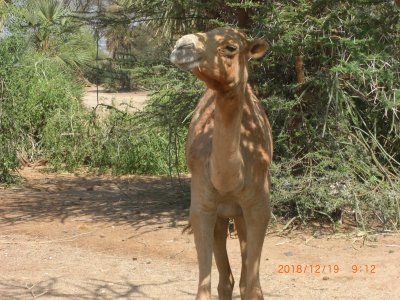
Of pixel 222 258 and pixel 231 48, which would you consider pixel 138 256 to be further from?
pixel 231 48

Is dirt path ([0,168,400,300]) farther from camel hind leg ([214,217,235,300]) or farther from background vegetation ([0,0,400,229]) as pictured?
camel hind leg ([214,217,235,300])

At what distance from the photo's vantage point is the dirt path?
689 centimetres

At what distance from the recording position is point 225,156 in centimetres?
424

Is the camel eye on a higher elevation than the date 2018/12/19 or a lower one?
higher

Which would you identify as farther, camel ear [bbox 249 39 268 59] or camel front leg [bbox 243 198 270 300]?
camel front leg [bbox 243 198 270 300]

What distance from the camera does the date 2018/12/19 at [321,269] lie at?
7598mm

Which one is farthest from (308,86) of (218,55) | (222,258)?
(218,55)

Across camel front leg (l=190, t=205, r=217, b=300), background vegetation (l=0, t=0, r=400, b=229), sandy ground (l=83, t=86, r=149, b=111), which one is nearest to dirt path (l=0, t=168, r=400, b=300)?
background vegetation (l=0, t=0, r=400, b=229)

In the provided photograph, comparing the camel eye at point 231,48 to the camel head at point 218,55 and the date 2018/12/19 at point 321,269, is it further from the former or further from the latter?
the date 2018/12/19 at point 321,269

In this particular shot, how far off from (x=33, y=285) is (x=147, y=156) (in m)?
8.32

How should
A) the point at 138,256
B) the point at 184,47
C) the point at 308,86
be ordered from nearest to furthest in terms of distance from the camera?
the point at 184,47 → the point at 138,256 → the point at 308,86

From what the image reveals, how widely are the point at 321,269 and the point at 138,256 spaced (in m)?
2.20

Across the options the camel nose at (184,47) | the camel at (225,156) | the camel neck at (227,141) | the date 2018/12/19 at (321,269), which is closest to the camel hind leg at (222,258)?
the camel at (225,156)

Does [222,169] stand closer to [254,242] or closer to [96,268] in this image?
[254,242]
